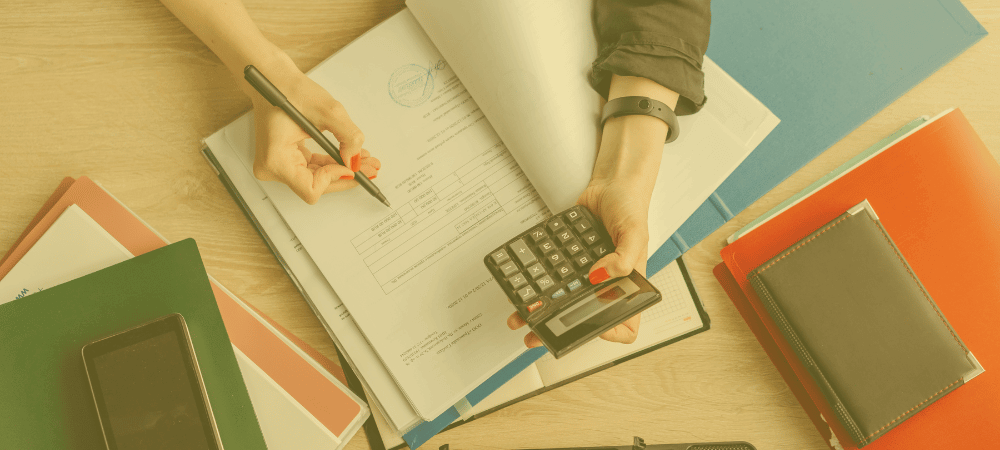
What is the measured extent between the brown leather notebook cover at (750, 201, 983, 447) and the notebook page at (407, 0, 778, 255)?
0.41ft

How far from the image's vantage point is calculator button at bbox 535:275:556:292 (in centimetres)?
49

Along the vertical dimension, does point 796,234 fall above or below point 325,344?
below

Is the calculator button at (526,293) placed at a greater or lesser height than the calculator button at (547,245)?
lesser

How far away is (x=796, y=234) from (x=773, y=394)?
0.62ft

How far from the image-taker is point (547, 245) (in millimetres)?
495

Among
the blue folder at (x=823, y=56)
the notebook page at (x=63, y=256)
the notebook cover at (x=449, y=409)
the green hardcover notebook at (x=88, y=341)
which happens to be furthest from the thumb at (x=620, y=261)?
the notebook page at (x=63, y=256)

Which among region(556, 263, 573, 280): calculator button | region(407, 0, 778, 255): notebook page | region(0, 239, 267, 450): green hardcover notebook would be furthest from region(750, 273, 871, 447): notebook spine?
region(0, 239, 267, 450): green hardcover notebook

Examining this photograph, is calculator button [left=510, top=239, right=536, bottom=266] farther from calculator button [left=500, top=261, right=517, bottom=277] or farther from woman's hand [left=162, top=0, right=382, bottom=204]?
woman's hand [left=162, top=0, right=382, bottom=204]

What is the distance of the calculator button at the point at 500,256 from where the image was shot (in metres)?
0.48

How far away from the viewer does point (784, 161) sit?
627 millimetres

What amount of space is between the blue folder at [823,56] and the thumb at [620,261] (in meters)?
0.23

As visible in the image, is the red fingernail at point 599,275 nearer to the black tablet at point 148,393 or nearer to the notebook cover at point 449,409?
the notebook cover at point 449,409

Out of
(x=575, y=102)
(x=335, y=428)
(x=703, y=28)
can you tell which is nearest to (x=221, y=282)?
(x=335, y=428)

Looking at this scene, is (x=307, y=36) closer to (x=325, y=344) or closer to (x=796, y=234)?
(x=325, y=344)
